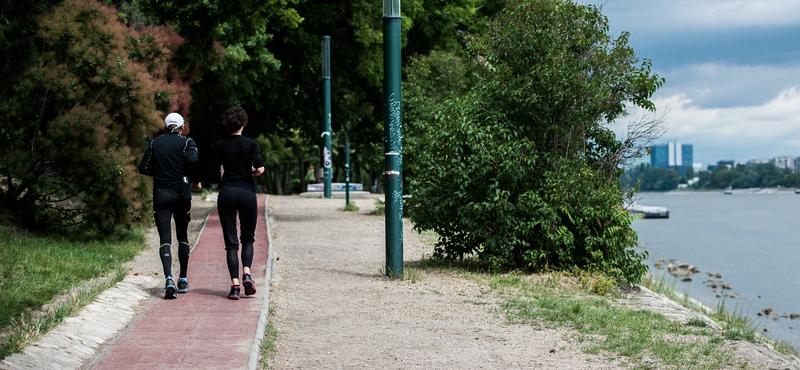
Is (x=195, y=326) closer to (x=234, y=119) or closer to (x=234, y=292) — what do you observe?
(x=234, y=292)

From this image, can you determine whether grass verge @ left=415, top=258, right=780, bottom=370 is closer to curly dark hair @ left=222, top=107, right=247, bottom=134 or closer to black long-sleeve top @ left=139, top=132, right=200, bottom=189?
curly dark hair @ left=222, top=107, right=247, bottom=134

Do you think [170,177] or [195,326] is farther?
[170,177]

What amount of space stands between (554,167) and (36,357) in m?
7.89

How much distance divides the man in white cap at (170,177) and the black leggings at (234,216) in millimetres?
344

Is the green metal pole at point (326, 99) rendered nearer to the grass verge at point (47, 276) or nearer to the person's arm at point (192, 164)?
the grass verge at point (47, 276)

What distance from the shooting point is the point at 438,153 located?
12789 millimetres

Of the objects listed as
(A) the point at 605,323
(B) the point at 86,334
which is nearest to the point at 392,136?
(A) the point at 605,323

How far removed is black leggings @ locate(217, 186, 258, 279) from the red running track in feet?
1.45

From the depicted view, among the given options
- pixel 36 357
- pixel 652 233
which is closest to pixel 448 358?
pixel 36 357

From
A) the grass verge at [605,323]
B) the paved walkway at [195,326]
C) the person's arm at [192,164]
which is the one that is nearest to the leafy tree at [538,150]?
the grass verge at [605,323]

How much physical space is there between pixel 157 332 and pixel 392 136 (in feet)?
16.9

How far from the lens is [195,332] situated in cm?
723

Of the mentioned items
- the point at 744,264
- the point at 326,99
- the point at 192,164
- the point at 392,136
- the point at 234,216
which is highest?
the point at 326,99

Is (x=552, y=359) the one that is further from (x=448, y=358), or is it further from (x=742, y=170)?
(x=742, y=170)
